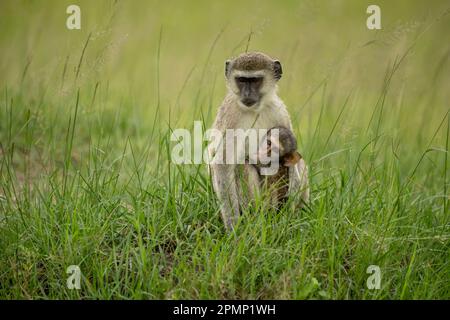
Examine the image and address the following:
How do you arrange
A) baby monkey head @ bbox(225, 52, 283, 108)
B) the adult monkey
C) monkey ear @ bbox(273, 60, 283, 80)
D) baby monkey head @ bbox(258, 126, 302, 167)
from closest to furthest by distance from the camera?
baby monkey head @ bbox(258, 126, 302, 167) < the adult monkey < baby monkey head @ bbox(225, 52, 283, 108) < monkey ear @ bbox(273, 60, 283, 80)

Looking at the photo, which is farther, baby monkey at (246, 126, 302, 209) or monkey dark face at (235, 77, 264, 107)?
monkey dark face at (235, 77, 264, 107)

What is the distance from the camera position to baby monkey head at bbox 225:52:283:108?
6180 mm

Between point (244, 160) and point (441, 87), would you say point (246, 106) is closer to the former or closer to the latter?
point (244, 160)

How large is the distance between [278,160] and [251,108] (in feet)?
1.96

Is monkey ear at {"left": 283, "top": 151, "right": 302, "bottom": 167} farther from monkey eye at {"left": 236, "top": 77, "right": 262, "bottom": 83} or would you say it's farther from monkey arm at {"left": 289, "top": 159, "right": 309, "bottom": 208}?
monkey eye at {"left": 236, "top": 77, "right": 262, "bottom": 83}

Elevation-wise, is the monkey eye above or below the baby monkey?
above

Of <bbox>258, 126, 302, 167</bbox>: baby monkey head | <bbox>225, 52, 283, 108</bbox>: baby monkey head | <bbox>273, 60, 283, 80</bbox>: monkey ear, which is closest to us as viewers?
<bbox>258, 126, 302, 167</bbox>: baby monkey head

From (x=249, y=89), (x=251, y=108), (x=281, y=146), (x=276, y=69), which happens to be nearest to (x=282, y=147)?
(x=281, y=146)

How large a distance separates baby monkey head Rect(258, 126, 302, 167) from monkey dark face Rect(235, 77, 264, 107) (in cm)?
35

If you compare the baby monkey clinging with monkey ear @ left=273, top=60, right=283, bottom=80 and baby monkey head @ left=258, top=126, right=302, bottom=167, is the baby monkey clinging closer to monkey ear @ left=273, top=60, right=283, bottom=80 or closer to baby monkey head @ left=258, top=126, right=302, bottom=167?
baby monkey head @ left=258, top=126, right=302, bottom=167

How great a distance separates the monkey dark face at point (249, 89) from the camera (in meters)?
6.15

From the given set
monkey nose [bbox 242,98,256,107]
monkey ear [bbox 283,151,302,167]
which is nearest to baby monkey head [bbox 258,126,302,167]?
monkey ear [bbox 283,151,302,167]

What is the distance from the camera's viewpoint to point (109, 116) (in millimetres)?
9648

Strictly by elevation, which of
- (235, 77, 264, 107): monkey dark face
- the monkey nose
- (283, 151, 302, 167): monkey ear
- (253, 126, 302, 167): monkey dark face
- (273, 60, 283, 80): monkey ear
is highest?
(273, 60, 283, 80): monkey ear
